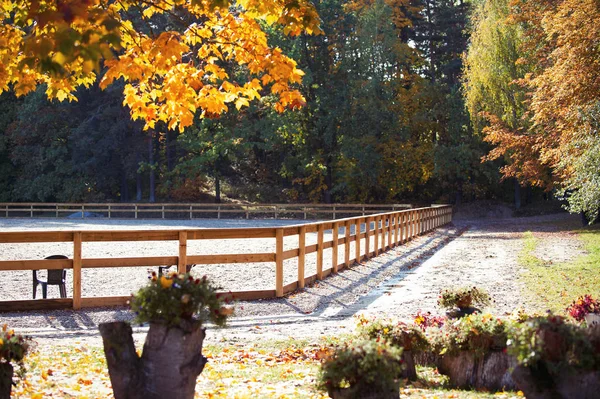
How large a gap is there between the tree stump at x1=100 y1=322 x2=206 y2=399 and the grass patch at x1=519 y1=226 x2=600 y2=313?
5.97 m

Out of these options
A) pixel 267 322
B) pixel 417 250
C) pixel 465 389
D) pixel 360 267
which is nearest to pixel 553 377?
pixel 465 389

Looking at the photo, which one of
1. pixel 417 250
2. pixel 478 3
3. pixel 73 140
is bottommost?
pixel 417 250

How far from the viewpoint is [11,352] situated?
445 centimetres

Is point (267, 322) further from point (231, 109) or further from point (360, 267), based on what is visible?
point (231, 109)

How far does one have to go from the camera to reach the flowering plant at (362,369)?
4410 mm

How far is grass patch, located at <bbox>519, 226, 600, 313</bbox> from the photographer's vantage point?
10914 millimetres

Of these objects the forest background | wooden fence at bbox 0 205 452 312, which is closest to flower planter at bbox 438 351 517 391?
wooden fence at bbox 0 205 452 312

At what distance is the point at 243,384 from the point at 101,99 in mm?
49362

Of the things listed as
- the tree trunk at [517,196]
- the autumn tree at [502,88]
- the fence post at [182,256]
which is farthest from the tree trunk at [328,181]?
the fence post at [182,256]

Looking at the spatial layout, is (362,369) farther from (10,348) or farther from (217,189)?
(217,189)

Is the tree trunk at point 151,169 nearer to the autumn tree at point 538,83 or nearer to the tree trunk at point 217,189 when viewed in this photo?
the tree trunk at point 217,189

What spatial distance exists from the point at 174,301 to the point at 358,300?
736 cm

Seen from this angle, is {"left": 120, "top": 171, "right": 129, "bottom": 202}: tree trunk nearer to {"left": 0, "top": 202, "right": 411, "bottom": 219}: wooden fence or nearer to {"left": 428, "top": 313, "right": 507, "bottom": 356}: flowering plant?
{"left": 0, "top": 202, "right": 411, "bottom": 219}: wooden fence

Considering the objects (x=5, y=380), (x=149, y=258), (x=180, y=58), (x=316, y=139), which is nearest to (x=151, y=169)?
(x=316, y=139)
